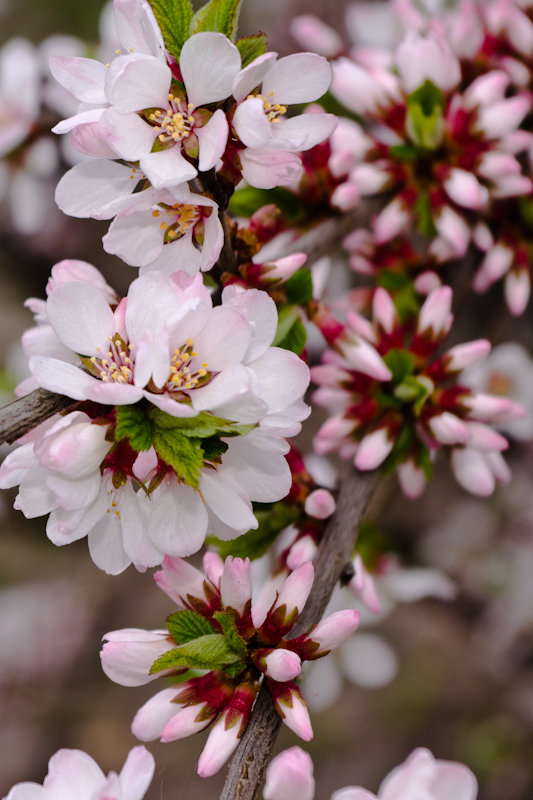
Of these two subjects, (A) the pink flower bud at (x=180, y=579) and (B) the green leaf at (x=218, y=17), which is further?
(A) the pink flower bud at (x=180, y=579)

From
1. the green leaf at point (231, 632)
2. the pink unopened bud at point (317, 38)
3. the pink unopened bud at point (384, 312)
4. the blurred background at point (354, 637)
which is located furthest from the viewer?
the blurred background at point (354, 637)

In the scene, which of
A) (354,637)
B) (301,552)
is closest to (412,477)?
(301,552)

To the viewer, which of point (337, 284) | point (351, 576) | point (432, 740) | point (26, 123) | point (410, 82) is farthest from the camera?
point (432, 740)

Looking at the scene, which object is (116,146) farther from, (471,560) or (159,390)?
(471,560)

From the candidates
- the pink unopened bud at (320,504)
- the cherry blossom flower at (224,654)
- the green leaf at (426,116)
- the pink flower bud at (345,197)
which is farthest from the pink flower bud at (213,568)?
the green leaf at (426,116)

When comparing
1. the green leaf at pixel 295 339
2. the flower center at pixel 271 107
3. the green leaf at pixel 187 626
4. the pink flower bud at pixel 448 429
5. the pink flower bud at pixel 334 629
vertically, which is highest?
the flower center at pixel 271 107

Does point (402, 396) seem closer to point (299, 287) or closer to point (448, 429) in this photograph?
point (448, 429)

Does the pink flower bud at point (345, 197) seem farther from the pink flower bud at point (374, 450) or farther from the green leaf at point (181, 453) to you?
the green leaf at point (181, 453)

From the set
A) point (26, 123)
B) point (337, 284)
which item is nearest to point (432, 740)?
point (337, 284)
